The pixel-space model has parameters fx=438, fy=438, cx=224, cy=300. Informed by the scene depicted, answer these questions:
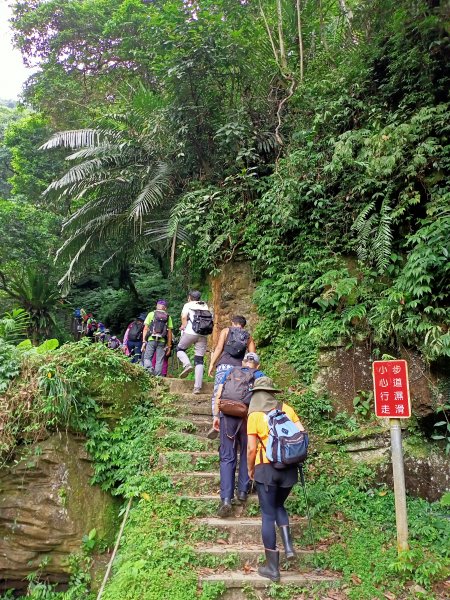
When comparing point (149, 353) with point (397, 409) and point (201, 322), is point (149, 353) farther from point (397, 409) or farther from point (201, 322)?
point (397, 409)

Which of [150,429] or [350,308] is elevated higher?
[350,308]

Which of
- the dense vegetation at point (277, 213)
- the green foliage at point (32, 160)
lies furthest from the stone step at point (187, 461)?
the green foliage at point (32, 160)

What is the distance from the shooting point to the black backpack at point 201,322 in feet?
22.5

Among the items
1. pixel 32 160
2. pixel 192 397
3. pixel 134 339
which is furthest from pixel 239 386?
pixel 32 160

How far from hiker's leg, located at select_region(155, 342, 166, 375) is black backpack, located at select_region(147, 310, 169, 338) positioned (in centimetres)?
23

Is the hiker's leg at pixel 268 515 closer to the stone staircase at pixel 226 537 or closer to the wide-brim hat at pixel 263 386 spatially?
the stone staircase at pixel 226 537

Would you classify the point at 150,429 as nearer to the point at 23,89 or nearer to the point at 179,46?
the point at 179,46

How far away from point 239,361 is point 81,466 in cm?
233

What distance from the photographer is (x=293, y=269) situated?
7.73m

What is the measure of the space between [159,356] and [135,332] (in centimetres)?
241

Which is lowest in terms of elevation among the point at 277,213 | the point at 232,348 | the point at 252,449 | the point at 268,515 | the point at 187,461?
the point at 268,515

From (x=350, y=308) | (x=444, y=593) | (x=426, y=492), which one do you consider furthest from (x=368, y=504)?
(x=350, y=308)

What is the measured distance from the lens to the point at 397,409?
13.5 feet

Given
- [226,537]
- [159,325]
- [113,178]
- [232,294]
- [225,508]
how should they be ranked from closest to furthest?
1. [226,537]
2. [225,508]
3. [159,325]
4. [232,294]
5. [113,178]
